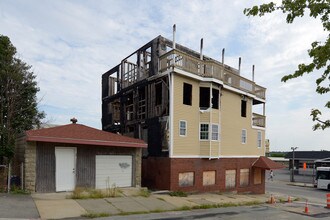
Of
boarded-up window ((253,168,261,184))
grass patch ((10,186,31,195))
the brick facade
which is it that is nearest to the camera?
grass patch ((10,186,31,195))

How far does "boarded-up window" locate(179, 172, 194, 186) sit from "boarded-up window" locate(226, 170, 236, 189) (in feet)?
14.6

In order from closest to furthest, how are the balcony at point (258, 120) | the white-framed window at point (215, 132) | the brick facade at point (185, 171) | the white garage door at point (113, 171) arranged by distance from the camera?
the white garage door at point (113, 171) < the brick facade at point (185, 171) < the white-framed window at point (215, 132) < the balcony at point (258, 120)

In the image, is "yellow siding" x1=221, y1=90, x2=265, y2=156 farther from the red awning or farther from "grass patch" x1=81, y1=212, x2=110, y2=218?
"grass patch" x1=81, y1=212, x2=110, y2=218

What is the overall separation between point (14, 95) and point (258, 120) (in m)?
21.7

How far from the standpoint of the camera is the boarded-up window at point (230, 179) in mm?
26283

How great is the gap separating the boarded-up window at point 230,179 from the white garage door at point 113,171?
9.28m

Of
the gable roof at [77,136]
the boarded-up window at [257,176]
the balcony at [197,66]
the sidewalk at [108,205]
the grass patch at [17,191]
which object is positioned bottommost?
the boarded-up window at [257,176]

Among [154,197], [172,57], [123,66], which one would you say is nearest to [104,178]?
[154,197]

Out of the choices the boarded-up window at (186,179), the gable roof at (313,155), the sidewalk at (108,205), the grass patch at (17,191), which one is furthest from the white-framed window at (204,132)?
the gable roof at (313,155)

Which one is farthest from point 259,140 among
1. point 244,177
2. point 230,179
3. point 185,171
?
point 185,171

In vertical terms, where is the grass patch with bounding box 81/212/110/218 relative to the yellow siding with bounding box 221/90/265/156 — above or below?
below

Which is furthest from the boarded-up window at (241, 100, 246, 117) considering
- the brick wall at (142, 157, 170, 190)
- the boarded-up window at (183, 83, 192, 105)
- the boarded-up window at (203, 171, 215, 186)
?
the brick wall at (142, 157, 170, 190)

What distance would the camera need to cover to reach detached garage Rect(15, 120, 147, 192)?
16.6 meters

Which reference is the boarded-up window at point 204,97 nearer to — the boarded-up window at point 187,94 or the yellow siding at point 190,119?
the yellow siding at point 190,119
